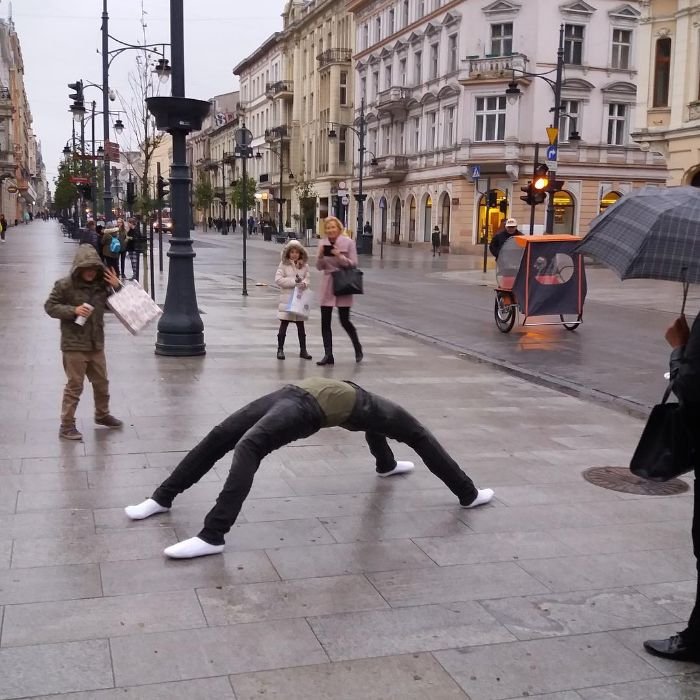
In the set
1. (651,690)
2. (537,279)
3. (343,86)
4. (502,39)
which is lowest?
(651,690)

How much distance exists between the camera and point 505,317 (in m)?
15.2

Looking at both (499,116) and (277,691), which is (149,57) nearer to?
(499,116)

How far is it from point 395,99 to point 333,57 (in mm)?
14138

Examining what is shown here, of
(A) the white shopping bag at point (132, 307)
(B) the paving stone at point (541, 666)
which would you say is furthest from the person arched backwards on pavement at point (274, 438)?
(A) the white shopping bag at point (132, 307)

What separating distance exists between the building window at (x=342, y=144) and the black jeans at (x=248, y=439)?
204ft

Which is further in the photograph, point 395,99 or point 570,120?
point 395,99

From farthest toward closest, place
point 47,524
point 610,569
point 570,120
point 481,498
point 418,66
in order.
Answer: point 418,66
point 570,120
point 481,498
point 47,524
point 610,569

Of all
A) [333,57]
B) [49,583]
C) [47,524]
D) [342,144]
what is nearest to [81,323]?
[47,524]

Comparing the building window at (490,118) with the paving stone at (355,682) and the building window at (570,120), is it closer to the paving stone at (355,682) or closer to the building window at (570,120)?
the building window at (570,120)

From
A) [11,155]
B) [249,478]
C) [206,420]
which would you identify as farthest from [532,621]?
[11,155]

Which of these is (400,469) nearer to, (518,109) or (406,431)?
(406,431)

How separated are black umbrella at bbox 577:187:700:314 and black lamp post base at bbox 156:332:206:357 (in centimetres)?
Result: 729

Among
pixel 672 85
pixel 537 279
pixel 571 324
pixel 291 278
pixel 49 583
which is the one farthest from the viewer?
pixel 672 85

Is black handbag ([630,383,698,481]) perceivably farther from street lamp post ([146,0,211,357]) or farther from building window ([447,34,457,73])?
building window ([447,34,457,73])
